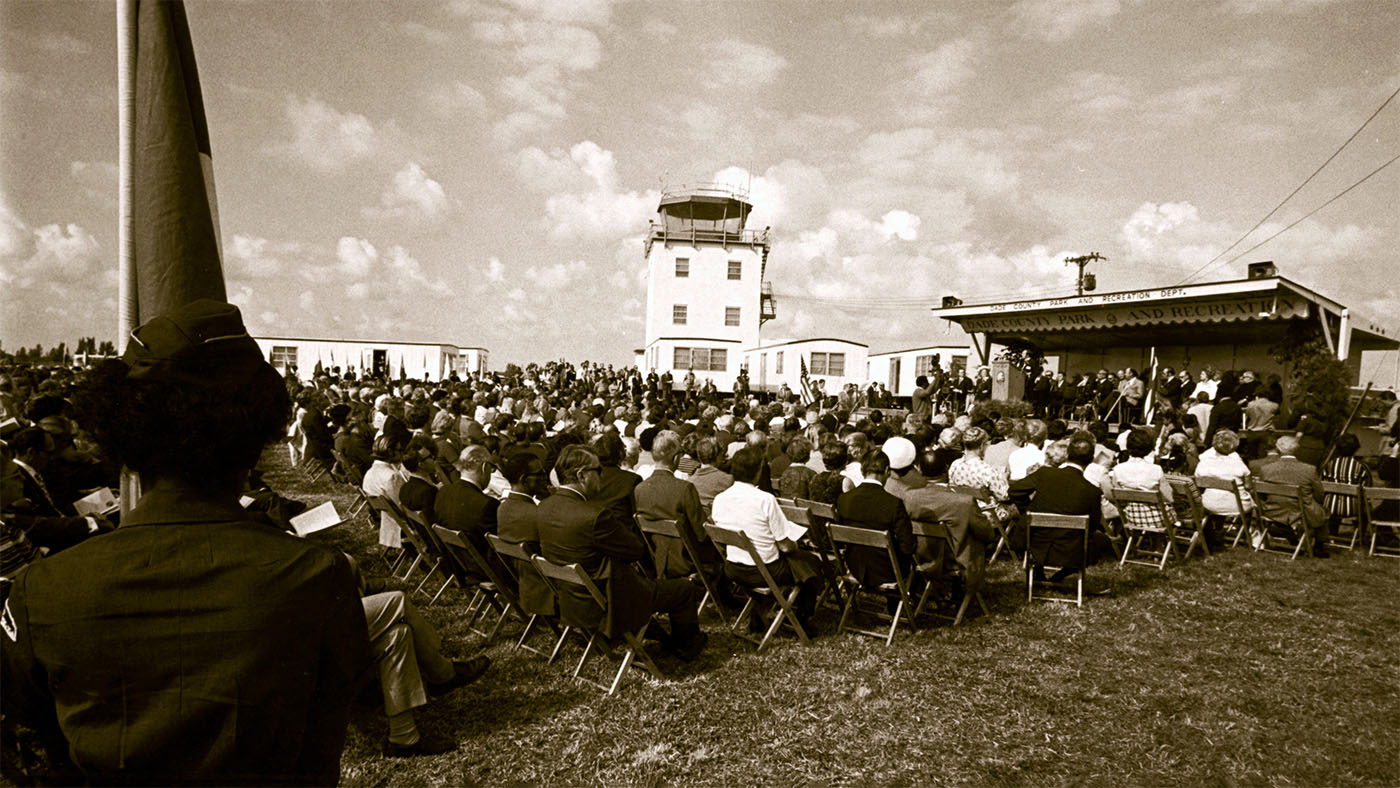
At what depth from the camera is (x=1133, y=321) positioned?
21.2 metres

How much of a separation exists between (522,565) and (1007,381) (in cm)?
2075

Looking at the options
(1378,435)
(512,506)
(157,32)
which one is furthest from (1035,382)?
(157,32)

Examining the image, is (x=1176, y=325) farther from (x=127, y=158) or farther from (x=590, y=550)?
(x=127, y=158)

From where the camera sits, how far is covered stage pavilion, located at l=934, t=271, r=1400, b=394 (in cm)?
1831

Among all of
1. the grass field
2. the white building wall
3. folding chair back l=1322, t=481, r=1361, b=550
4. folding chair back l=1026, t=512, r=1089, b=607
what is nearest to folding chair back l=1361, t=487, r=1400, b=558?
folding chair back l=1322, t=481, r=1361, b=550

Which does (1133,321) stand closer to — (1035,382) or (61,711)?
(1035,382)

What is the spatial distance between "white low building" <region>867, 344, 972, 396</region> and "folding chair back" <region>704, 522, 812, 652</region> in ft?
87.1

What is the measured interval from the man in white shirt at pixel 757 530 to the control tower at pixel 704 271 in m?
39.3

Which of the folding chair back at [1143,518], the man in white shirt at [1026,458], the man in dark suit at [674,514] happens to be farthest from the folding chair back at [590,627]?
the folding chair back at [1143,518]

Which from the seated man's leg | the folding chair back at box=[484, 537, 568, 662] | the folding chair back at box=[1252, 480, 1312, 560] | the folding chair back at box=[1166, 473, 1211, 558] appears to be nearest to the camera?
the seated man's leg

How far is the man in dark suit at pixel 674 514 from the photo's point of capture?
6.02m

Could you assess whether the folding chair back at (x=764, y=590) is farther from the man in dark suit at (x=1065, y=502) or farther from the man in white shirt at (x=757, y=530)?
the man in dark suit at (x=1065, y=502)

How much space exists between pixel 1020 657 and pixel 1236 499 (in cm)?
468

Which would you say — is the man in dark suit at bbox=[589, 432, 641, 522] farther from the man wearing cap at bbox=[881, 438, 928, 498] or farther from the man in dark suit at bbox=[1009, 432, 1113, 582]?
the man in dark suit at bbox=[1009, 432, 1113, 582]
